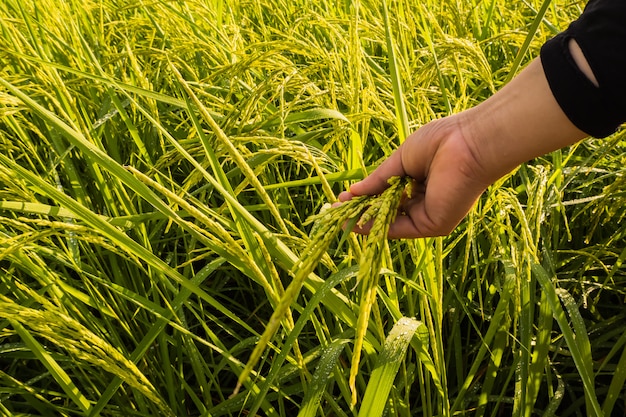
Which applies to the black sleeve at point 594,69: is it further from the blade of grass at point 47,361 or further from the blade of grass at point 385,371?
the blade of grass at point 47,361

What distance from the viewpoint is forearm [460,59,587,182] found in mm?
877

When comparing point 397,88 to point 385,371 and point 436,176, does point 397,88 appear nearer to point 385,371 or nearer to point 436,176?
point 436,176

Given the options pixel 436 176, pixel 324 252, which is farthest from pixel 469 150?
pixel 324 252

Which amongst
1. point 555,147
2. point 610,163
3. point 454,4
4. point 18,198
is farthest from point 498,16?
point 18,198

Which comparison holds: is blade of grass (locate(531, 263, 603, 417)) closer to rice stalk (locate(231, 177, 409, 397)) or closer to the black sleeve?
the black sleeve

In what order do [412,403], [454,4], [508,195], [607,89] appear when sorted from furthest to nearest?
[454,4], [412,403], [508,195], [607,89]

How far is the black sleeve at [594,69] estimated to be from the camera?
0.81 m

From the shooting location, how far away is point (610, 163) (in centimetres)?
174

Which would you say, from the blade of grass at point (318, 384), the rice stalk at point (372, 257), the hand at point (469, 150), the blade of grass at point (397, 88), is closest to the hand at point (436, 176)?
the hand at point (469, 150)

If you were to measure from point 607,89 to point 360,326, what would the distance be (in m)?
0.48

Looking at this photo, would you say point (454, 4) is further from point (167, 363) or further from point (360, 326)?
point (360, 326)

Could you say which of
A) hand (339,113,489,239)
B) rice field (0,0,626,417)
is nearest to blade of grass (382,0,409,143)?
rice field (0,0,626,417)

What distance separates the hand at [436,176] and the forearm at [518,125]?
0.08 ft

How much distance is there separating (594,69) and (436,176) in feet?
0.94
